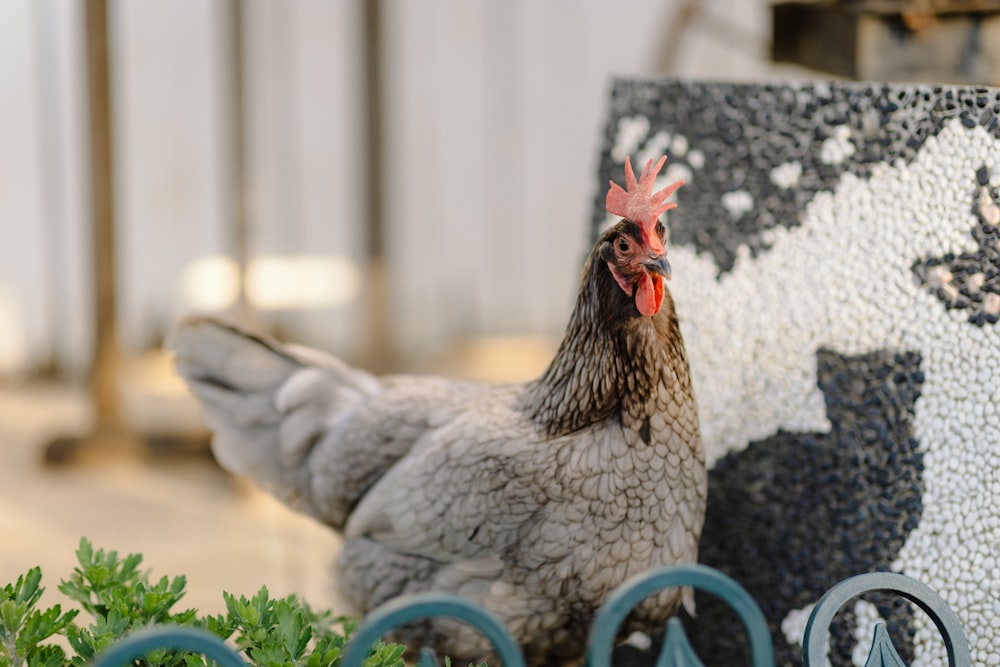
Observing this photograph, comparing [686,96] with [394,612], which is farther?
[686,96]

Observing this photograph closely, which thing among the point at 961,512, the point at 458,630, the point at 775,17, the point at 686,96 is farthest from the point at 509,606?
the point at 775,17

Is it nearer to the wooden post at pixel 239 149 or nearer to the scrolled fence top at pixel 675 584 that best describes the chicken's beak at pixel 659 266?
the scrolled fence top at pixel 675 584

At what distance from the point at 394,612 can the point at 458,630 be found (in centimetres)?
70

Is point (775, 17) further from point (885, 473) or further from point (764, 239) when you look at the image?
point (885, 473)

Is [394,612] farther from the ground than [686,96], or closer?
closer

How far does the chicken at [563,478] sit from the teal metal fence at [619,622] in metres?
0.46

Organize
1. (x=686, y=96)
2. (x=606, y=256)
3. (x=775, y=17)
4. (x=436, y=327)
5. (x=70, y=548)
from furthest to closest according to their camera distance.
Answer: (x=436, y=327), (x=70, y=548), (x=775, y=17), (x=686, y=96), (x=606, y=256)

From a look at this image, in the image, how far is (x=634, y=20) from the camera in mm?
5371

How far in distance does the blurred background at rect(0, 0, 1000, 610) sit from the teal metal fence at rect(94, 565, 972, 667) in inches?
155

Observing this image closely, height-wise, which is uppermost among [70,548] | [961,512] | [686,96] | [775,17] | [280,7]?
[280,7]

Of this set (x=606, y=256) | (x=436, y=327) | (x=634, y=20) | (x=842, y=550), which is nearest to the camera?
(x=606, y=256)

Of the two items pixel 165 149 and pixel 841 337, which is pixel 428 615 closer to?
pixel 841 337

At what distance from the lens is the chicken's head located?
158cm

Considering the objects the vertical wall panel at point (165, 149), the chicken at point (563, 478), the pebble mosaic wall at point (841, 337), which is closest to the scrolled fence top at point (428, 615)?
the chicken at point (563, 478)
